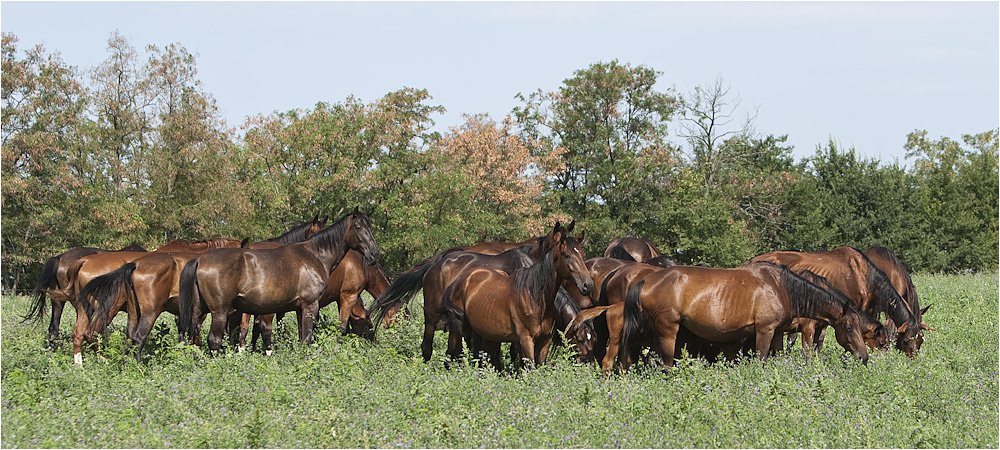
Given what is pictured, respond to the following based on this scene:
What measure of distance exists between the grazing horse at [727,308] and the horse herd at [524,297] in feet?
Result: 0.05

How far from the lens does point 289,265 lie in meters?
11.9

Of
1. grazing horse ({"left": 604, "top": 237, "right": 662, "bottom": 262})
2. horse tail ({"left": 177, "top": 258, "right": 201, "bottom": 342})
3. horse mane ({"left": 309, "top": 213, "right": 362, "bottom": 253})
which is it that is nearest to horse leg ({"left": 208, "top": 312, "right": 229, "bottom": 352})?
horse tail ({"left": 177, "top": 258, "right": 201, "bottom": 342})

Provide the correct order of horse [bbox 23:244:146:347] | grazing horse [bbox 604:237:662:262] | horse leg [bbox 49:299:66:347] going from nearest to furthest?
horse [bbox 23:244:146:347]
horse leg [bbox 49:299:66:347]
grazing horse [bbox 604:237:662:262]

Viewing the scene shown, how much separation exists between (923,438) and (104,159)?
29.6m

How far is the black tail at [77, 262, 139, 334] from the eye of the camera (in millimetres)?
11273

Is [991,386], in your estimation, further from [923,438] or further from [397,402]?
[397,402]

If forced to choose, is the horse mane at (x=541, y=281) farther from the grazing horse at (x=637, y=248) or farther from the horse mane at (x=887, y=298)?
the grazing horse at (x=637, y=248)

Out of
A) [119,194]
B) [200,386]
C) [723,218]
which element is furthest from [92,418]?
[723,218]

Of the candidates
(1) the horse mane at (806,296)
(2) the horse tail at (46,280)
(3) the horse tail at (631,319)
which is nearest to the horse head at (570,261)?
(3) the horse tail at (631,319)

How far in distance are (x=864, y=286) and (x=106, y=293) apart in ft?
33.3

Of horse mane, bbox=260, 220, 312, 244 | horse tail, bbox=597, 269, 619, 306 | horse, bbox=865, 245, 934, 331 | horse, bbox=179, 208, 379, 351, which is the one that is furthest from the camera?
horse mane, bbox=260, 220, 312, 244

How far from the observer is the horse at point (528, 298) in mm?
9523

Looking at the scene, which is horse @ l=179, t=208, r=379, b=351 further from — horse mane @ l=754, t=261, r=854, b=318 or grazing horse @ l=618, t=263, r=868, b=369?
horse mane @ l=754, t=261, r=854, b=318

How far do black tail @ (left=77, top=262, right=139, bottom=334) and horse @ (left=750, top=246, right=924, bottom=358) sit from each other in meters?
8.51
